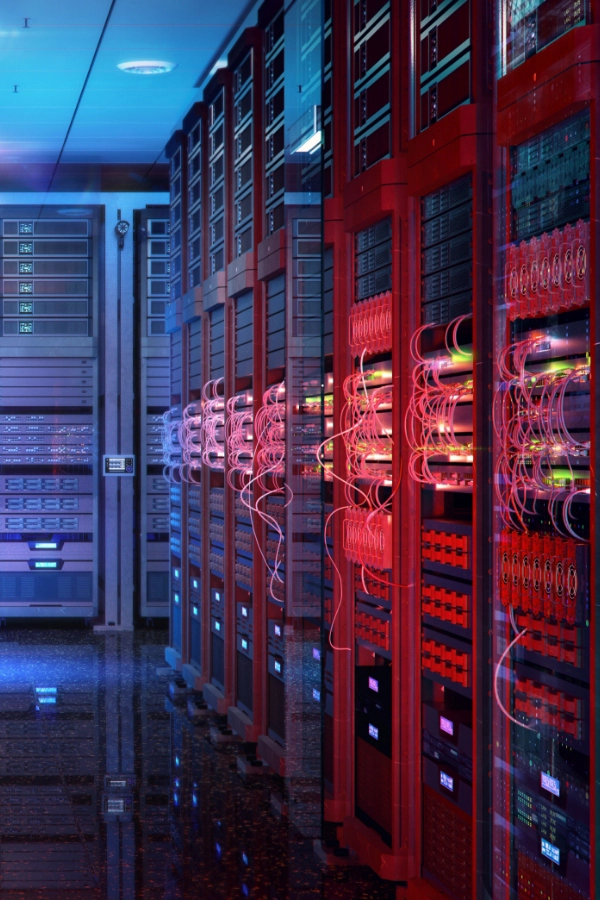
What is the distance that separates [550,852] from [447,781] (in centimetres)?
87

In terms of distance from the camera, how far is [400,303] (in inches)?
144

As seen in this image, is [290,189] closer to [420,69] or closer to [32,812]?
[420,69]

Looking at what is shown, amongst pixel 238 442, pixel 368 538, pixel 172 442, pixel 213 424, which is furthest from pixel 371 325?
pixel 172 442

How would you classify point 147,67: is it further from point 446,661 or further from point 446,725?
point 446,725

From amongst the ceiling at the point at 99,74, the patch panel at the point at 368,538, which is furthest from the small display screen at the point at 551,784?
the ceiling at the point at 99,74

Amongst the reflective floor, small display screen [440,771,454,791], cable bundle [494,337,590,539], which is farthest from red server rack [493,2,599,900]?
the reflective floor

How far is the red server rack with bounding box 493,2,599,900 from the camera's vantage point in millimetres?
2354

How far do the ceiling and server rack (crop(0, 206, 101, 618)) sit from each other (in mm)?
1168

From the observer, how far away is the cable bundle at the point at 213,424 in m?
6.68

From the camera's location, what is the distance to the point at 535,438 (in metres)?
2.59

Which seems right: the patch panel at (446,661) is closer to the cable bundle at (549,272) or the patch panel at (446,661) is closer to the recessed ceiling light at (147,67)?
the cable bundle at (549,272)

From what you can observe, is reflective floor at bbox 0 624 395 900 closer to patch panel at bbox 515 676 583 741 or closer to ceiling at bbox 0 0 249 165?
patch panel at bbox 515 676 583 741

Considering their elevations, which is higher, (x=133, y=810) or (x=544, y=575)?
(x=544, y=575)

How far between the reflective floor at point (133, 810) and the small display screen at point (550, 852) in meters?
1.23
